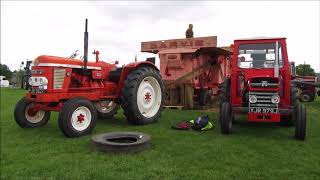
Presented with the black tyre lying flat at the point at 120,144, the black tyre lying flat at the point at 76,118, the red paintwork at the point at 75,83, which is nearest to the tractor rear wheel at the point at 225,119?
the black tyre lying flat at the point at 120,144

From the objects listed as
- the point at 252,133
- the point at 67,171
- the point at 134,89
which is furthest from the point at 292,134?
the point at 67,171

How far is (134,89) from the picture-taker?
7938 millimetres

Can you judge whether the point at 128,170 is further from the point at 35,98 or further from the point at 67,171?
the point at 35,98

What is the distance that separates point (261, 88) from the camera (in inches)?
278

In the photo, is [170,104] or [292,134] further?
[170,104]

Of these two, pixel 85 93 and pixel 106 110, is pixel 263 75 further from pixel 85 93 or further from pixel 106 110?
pixel 106 110

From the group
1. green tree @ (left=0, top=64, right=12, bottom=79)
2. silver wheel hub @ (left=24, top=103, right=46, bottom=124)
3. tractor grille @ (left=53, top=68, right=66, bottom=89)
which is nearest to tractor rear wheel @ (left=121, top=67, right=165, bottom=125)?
tractor grille @ (left=53, top=68, right=66, bottom=89)

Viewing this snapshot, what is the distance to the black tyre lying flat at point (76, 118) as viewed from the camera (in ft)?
21.2

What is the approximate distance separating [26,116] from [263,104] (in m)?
4.84

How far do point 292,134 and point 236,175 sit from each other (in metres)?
3.42

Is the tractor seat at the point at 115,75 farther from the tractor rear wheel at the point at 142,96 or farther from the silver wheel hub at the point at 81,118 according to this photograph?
the silver wheel hub at the point at 81,118

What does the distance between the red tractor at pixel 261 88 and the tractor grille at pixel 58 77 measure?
3184mm

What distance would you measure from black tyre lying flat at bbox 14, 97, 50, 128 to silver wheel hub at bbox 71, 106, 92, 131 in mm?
1537

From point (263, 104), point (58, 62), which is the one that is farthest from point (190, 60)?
point (58, 62)
